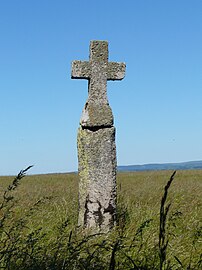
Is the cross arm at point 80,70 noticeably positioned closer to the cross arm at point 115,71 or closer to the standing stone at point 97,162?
the standing stone at point 97,162

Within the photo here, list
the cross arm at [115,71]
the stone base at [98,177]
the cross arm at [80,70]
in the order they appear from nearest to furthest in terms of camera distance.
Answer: the stone base at [98,177] < the cross arm at [80,70] < the cross arm at [115,71]

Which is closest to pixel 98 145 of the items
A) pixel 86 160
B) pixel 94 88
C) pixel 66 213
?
pixel 86 160

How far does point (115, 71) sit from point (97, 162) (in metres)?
1.67

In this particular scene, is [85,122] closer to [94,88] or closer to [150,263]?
[94,88]

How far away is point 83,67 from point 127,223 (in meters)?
2.69

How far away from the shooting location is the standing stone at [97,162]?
775 cm

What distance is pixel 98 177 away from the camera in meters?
7.76

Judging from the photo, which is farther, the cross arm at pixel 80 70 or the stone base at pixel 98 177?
the cross arm at pixel 80 70

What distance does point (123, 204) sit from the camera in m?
8.99

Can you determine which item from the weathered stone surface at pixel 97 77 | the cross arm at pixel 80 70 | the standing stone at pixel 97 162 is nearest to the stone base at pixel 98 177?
the standing stone at pixel 97 162

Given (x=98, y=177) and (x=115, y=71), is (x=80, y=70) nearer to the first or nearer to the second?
(x=115, y=71)

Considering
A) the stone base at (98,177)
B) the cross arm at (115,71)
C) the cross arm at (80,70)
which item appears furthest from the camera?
the cross arm at (115,71)

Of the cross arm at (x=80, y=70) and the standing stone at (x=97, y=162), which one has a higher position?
the cross arm at (x=80, y=70)

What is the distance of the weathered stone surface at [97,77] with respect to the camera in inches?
308
